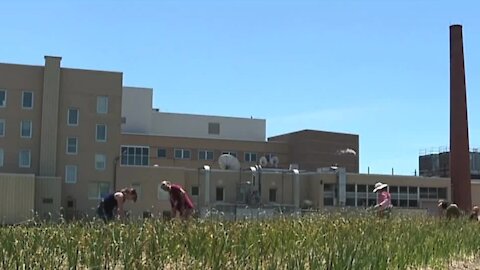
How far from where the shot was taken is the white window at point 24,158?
59844 mm

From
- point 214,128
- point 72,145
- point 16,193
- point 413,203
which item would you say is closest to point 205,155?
point 214,128

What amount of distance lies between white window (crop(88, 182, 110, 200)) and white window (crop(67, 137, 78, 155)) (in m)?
2.96

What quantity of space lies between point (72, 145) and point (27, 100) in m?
4.95

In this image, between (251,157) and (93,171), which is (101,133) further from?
(251,157)

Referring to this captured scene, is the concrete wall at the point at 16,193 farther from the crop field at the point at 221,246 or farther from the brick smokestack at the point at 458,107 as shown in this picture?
the crop field at the point at 221,246

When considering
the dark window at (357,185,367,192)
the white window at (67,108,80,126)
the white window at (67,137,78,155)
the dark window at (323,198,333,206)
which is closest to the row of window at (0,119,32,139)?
the white window at (67,137,78,155)

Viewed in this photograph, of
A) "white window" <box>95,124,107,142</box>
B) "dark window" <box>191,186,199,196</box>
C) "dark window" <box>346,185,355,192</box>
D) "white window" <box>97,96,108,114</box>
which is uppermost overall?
"white window" <box>97,96,108,114</box>

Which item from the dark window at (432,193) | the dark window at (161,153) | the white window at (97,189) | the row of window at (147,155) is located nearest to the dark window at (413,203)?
the dark window at (432,193)

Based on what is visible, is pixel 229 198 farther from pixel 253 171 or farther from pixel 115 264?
pixel 115 264

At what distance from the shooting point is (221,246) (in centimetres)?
873

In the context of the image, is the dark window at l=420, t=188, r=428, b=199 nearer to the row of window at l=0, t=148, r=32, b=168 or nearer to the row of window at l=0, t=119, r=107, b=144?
the row of window at l=0, t=119, r=107, b=144

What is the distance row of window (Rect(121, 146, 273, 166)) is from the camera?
6681 cm

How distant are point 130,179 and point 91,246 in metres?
53.0

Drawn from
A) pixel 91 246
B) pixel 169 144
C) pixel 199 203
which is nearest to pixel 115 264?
pixel 91 246
